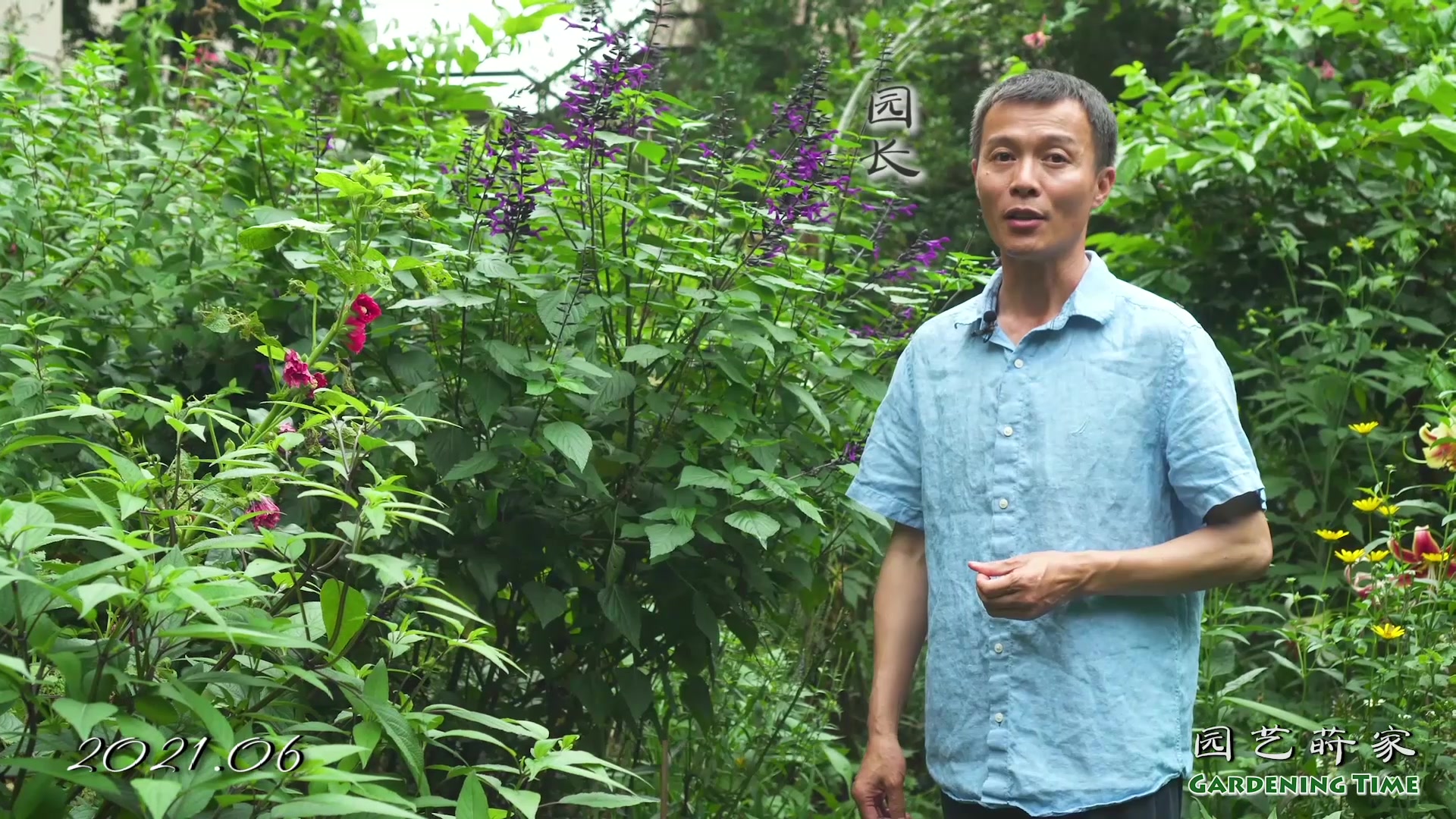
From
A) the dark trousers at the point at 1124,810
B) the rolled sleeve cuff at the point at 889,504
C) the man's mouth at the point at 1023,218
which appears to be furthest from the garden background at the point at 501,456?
the man's mouth at the point at 1023,218

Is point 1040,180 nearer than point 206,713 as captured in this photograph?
No

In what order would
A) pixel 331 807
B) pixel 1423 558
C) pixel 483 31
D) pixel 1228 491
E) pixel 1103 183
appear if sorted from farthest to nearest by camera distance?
pixel 483 31
pixel 1423 558
pixel 1103 183
pixel 1228 491
pixel 331 807

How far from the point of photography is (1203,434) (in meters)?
1.93

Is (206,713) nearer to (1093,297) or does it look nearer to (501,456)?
(501,456)

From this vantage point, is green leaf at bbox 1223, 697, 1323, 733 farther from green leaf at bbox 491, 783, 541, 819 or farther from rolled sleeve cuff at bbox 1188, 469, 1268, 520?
green leaf at bbox 491, 783, 541, 819

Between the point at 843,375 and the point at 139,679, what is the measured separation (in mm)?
1635

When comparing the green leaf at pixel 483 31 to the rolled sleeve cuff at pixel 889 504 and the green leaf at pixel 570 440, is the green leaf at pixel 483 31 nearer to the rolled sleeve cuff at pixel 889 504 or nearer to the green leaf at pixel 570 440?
the green leaf at pixel 570 440

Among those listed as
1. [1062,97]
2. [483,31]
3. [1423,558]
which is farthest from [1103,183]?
[483,31]

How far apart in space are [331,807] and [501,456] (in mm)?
1230

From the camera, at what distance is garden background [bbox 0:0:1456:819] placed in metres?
1.54

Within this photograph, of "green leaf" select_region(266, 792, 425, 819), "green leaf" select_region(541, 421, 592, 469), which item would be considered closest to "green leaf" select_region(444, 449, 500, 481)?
"green leaf" select_region(541, 421, 592, 469)

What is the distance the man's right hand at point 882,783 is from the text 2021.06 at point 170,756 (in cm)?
97

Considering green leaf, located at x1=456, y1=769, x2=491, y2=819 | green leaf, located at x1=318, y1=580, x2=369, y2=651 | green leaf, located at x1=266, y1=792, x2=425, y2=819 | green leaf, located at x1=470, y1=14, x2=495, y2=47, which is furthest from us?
green leaf, located at x1=470, y1=14, x2=495, y2=47

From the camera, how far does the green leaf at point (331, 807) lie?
131 centimetres
